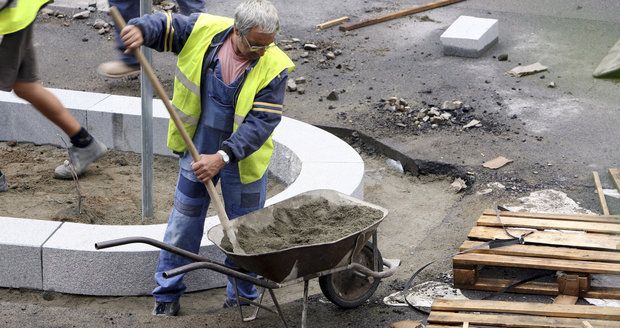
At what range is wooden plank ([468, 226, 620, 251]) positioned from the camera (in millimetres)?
6203

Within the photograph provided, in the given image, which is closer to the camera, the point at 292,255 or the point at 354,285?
the point at 292,255

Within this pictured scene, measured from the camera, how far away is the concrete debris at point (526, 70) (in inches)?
389

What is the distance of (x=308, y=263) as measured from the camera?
5.19m

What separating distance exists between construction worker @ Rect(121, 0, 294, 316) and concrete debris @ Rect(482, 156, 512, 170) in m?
2.74

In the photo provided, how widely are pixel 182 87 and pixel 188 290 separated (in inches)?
56.7

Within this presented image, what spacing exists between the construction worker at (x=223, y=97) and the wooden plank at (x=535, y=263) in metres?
1.32

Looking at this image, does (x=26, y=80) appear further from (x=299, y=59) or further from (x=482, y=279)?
(x=299, y=59)

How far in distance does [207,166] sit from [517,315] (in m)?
1.90

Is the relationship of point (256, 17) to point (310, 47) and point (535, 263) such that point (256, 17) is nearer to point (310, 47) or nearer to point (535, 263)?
point (535, 263)

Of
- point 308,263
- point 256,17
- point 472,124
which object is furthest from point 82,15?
point 308,263

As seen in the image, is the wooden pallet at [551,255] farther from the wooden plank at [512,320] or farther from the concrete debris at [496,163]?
the concrete debris at [496,163]

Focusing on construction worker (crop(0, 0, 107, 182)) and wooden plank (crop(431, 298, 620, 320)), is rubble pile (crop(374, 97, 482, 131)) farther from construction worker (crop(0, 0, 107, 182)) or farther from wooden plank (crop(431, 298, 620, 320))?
construction worker (crop(0, 0, 107, 182))

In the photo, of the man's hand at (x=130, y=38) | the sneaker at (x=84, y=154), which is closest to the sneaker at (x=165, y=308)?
the sneaker at (x=84, y=154)

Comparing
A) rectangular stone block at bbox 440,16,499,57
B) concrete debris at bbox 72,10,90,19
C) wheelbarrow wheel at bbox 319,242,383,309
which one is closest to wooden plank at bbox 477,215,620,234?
wheelbarrow wheel at bbox 319,242,383,309
